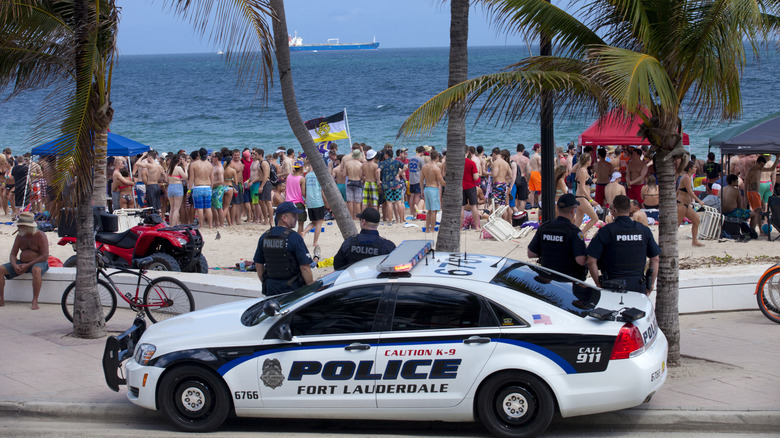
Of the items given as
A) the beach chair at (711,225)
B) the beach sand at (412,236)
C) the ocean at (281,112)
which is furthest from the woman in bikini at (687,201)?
the ocean at (281,112)

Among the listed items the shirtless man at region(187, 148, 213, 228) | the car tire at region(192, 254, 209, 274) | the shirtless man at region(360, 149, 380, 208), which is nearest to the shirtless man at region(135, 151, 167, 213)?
the shirtless man at region(187, 148, 213, 228)

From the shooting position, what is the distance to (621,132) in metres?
16.0

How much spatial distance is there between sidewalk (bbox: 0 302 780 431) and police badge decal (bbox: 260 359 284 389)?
1.47 metres

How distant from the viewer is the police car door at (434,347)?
5.78 m

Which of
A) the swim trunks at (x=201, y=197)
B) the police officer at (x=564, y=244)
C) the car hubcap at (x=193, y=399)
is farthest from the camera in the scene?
the swim trunks at (x=201, y=197)

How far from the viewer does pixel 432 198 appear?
53.9ft

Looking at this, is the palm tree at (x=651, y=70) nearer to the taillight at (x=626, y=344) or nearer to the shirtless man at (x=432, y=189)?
the taillight at (x=626, y=344)

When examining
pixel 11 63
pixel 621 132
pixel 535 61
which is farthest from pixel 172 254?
pixel 621 132

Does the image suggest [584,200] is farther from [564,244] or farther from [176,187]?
[176,187]

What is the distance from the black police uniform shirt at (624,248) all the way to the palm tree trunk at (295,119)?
3.37 meters

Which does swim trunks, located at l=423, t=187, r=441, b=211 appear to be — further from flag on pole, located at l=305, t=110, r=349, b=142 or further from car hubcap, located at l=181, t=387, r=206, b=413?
car hubcap, located at l=181, t=387, r=206, b=413

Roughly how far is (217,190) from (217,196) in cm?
14

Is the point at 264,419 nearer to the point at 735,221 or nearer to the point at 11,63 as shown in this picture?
the point at 11,63

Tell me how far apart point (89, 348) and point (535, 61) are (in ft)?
19.2
